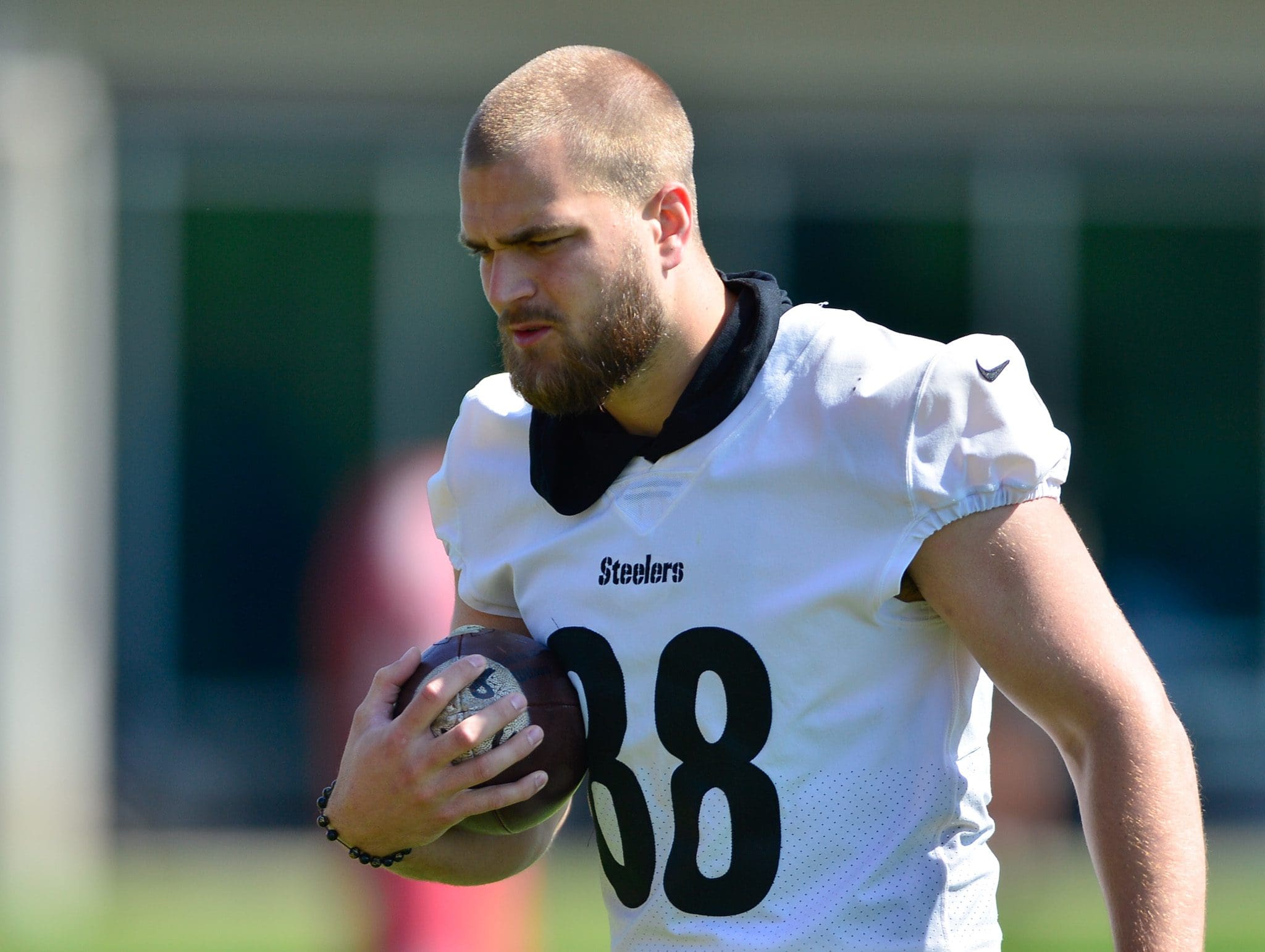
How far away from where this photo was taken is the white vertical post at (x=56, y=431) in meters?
9.79

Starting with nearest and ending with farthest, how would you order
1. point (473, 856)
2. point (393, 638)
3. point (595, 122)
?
point (595, 122) < point (473, 856) < point (393, 638)

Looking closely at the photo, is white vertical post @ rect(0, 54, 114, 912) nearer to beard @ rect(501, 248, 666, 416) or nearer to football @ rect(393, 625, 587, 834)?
football @ rect(393, 625, 587, 834)

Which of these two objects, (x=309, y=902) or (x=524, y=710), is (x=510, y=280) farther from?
(x=309, y=902)

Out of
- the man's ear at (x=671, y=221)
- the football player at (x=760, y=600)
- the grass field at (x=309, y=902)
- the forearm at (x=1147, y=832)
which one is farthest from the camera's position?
the grass field at (x=309, y=902)

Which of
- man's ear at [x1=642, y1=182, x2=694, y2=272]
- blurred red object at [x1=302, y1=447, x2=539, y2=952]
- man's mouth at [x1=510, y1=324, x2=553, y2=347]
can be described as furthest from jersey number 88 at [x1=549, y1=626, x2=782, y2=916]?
blurred red object at [x1=302, y1=447, x2=539, y2=952]

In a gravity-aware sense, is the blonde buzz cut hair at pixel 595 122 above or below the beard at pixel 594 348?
above

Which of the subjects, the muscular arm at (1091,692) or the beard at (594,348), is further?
the beard at (594,348)

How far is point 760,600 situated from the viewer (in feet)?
8.66

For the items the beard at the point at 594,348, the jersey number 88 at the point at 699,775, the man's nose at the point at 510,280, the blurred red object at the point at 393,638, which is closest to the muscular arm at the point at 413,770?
the jersey number 88 at the point at 699,775

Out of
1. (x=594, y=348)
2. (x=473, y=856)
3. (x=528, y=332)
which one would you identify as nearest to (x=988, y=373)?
(x=594, y=348)

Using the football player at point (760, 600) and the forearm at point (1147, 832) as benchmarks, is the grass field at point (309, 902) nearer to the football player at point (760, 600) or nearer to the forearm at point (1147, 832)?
the football player at point (760, 600)

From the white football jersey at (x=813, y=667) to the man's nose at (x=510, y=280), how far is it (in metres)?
0.35

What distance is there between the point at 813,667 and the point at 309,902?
18.9 feet

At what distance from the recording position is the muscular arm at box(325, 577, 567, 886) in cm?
262
